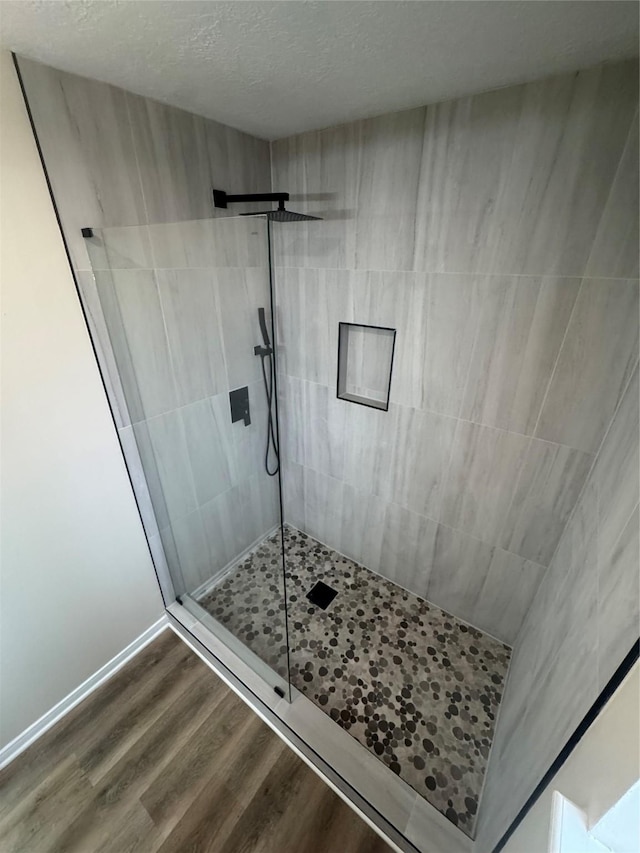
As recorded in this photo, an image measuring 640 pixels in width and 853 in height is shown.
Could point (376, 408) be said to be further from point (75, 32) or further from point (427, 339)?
point (75, 32)

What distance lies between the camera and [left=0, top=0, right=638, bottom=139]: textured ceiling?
0.80m

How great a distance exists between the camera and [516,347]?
1.35 metres

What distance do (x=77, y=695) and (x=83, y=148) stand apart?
2259mm

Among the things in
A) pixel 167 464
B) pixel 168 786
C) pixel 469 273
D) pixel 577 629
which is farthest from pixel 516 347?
pixel 168 786

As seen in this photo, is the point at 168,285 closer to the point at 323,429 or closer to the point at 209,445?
the point at 209,445

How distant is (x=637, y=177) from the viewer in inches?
40.3

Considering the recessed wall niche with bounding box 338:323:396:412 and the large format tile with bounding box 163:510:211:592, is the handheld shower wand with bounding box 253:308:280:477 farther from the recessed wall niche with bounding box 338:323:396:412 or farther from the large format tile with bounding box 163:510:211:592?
the large format tile with bounding box 163:510:211:592

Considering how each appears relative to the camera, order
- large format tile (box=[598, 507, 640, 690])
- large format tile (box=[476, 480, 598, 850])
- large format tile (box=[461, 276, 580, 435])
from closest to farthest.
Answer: large format tile (box=[598, 507, 640, 690]) → large format tile (box=[476, 480, 598, 850]) → large format tile (box=[461, 276, 580, 435])

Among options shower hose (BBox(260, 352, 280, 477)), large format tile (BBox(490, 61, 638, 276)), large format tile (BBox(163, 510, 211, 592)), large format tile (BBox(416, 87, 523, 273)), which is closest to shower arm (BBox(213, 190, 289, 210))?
large format tile (BBox(416, 87, 523, 273))

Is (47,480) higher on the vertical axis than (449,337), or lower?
lower

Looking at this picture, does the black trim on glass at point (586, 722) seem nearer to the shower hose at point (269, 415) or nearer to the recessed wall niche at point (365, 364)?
the recessed wall niche at point (365, 364)

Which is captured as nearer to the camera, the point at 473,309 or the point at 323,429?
the point at 473,309

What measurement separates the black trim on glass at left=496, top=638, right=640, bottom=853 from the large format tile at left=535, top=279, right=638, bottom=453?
3.26 ft

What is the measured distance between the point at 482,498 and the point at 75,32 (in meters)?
2.09
